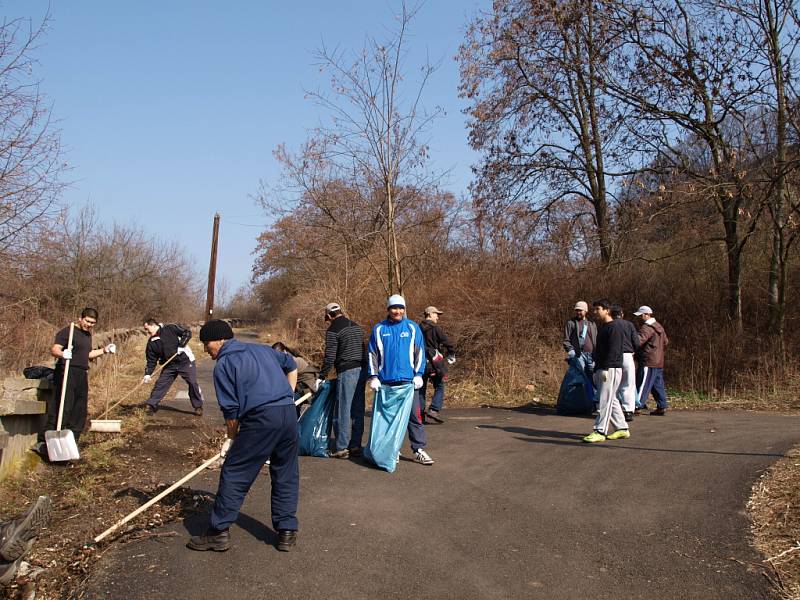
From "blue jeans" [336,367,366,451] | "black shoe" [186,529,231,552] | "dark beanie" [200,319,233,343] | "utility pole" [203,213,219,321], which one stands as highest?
"utility pole" [203,213,219,321]

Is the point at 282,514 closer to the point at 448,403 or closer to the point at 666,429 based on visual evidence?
the point at 666,429

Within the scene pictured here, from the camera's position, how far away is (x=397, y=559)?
5117 mm

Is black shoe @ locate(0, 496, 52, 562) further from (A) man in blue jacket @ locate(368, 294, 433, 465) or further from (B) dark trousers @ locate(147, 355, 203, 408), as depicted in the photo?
(B) dark trousers @ locate(147, 355, 203, 408)

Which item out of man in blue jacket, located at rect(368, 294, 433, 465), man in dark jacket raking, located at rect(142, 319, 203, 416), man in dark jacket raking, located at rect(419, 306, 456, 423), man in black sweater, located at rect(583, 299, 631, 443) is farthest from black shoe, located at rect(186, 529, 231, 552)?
man in dark jacket raking, located at rect(142, 319, 203, 416)

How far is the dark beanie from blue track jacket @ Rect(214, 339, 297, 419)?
12 cm

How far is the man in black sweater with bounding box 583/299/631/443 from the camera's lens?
913 cm

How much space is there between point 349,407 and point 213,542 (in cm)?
348

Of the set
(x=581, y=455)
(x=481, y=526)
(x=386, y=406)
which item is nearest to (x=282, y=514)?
(x=481, y=526)

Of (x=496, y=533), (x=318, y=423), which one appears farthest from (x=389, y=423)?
(x=496, y=533)

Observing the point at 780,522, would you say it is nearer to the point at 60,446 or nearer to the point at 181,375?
the point at 60,446

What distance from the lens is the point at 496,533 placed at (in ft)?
18.6

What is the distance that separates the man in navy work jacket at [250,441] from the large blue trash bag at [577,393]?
749cm

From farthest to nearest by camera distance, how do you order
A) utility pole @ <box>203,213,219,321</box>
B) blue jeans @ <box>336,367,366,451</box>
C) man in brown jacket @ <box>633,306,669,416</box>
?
utility pole @ <box>203,213,219,321</box>, man in brown jacket @ <box>633,306,669,416</box>, blue jeans @ <box>336,367,366,451</box>

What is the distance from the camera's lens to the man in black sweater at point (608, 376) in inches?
360
